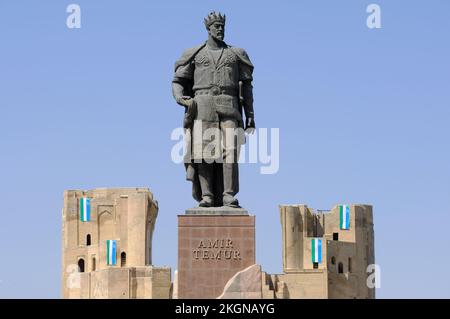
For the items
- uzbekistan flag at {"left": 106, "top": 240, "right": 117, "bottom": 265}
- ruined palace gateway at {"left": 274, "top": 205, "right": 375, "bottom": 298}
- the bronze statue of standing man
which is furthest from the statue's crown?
uzbekistan flag at {"left": 106, "top": 240, "right": 117, "bottom": 265}

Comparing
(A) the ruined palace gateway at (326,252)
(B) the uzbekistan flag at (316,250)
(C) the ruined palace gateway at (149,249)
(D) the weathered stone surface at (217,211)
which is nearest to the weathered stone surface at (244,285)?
(D) the weathered stone surface at (217,211)

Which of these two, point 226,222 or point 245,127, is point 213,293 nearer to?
point 226,222

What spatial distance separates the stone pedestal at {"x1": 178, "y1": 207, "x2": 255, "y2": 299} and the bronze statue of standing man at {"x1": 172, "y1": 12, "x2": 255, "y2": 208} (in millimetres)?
448

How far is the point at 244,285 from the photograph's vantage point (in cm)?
2616

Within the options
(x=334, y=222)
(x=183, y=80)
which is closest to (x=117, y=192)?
(x=334, y=222)

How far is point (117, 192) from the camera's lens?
128 meters

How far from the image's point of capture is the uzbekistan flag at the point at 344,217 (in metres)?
124

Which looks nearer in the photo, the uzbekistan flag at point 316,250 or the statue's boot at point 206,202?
the statue's boot at point 206,202

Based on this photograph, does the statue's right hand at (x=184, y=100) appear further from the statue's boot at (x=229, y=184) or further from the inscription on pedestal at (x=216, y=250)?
the inscription on pedestal at (x=216, y=250)

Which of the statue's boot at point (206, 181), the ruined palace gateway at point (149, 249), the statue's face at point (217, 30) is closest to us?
the statue's boot at point (206, 181)

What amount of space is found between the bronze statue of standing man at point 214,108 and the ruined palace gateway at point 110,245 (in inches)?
3167

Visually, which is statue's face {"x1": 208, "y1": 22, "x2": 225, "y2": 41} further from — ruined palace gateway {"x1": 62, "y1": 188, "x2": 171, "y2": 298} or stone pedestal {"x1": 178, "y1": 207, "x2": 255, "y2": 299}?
ruined palace gateway {"x1": 62, "y1": 188, "x2": 171, "y2": 298}

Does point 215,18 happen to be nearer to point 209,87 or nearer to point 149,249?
point 209,87

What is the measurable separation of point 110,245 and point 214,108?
96.5m
